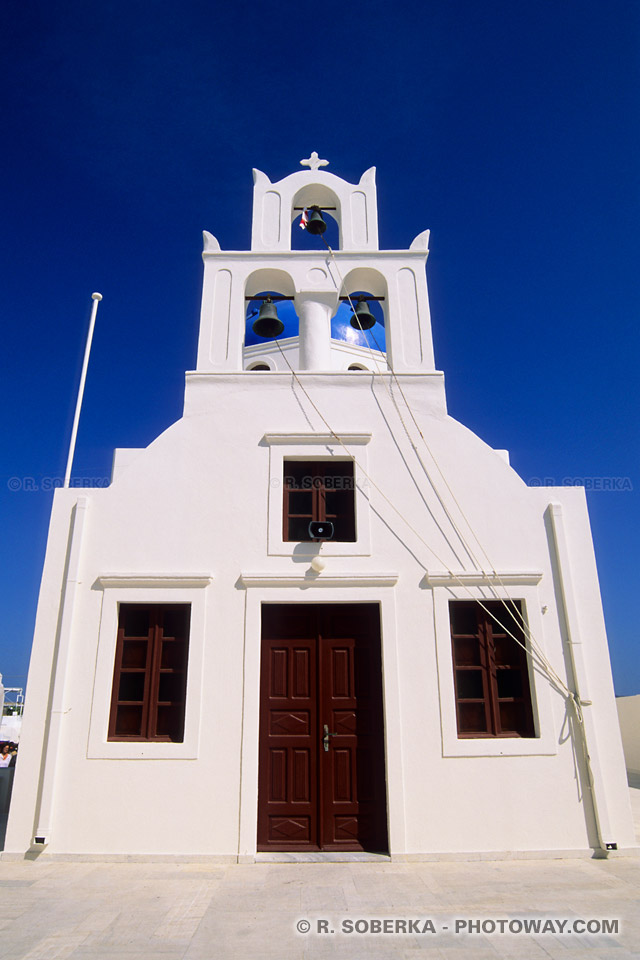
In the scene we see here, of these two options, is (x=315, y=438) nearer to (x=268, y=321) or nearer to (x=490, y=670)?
(x=268, y=321)

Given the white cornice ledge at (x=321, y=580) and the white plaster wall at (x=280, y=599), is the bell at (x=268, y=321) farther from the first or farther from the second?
the white cornice ledge at (x=321, y=580)

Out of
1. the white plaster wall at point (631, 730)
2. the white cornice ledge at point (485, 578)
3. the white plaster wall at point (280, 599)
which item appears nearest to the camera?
the white plaster wall at point (280, 599)

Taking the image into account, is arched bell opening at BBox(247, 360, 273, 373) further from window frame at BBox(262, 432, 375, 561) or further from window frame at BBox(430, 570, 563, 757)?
window frame at BBox(430, 570, 563, 757)

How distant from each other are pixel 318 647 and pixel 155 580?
210 cm

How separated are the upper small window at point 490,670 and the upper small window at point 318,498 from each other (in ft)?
5.60

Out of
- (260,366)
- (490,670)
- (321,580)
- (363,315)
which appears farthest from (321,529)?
(260,366)

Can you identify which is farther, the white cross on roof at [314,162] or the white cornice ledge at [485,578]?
the white cross on roof at [314,162]

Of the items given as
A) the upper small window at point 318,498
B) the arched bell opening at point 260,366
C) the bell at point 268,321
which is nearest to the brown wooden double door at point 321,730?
the upper small window at point 318,498

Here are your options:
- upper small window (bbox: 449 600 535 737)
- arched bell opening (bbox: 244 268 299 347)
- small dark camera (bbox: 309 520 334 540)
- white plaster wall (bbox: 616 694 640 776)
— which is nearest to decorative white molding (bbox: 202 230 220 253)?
arched bell opening (bbox: 244 268 299 347)

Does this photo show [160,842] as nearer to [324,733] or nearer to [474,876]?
[324,733]

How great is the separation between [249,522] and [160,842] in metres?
3.58

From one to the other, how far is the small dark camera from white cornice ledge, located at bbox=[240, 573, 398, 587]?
1.66 ft

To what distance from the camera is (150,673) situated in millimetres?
6840

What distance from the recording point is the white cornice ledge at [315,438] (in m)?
7.68
